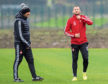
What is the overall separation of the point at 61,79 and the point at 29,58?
1.22 metres

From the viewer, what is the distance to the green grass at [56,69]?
13.3 metres

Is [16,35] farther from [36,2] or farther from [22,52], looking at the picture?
[36,2]

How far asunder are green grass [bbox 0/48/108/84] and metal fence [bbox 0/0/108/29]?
56.3ft

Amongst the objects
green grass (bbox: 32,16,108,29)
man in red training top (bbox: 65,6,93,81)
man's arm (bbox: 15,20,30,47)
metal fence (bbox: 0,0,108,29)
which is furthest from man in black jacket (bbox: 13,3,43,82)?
green grass (bbox: 32,16,108,29)

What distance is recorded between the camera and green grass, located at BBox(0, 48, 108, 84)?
13.3 m

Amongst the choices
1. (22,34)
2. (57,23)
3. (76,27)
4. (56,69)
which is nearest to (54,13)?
(57,23)

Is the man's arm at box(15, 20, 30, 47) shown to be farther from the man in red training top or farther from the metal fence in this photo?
the metal fence

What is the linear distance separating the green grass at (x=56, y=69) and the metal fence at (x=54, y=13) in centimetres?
1717

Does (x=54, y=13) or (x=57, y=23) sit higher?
(x=54, y=13)

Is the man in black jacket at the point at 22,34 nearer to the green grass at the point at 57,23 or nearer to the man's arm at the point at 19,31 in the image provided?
the man's arm at the point at 19,31

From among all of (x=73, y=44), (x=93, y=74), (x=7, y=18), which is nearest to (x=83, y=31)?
(x=73, y=44)

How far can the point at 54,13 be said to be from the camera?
4106cm

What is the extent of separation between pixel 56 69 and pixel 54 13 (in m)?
24.8

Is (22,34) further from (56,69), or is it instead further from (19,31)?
(56,69)
